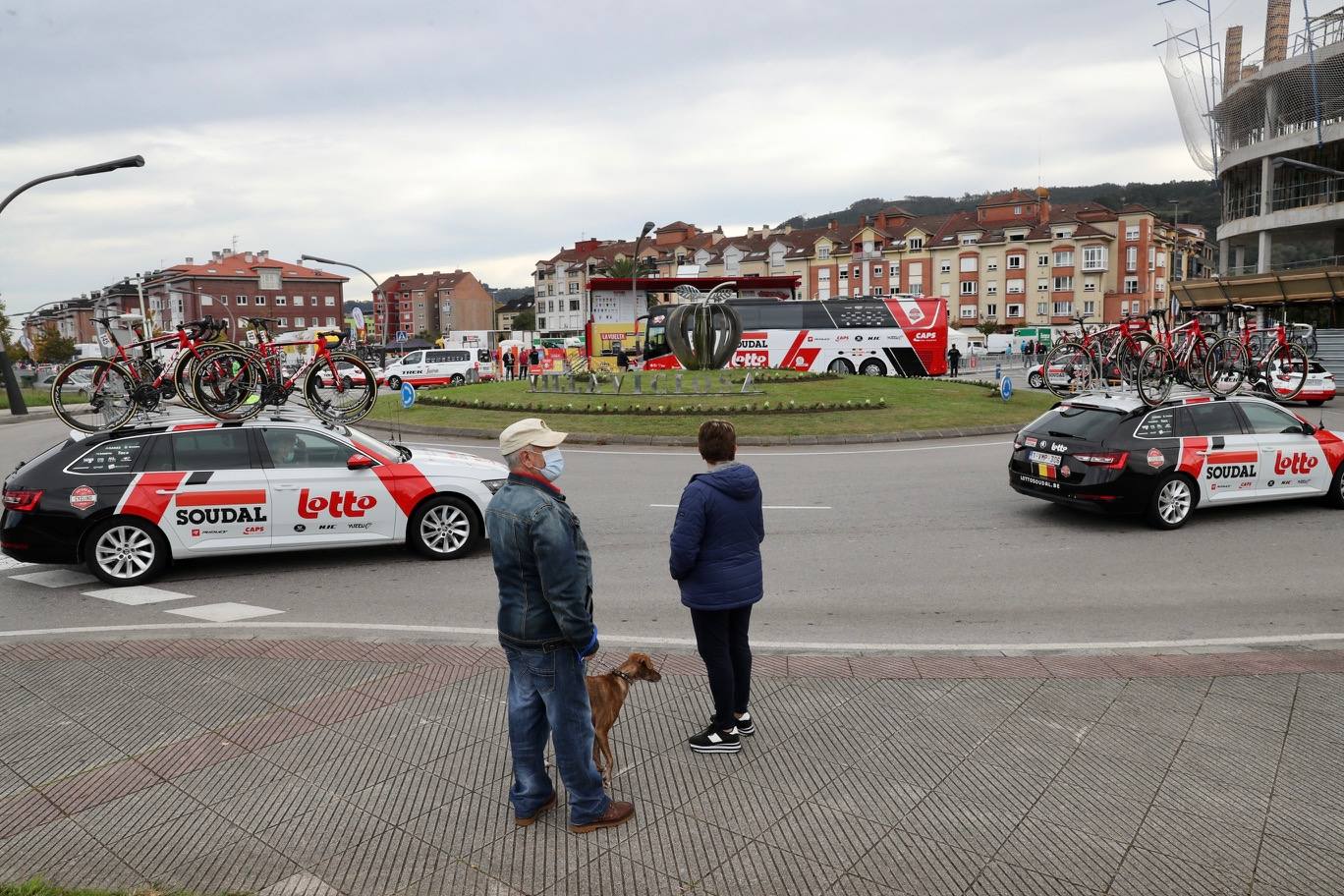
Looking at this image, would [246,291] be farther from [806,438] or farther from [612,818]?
[612,818]

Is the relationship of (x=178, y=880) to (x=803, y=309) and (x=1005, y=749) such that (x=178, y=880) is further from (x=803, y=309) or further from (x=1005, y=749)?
(x=803, y=309)

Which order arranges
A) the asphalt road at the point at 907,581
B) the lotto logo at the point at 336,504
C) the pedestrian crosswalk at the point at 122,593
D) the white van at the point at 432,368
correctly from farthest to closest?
the white van at the point at 432,368, the lotto logo at the point at 336,504, the pedestrian crosswalk at the point at 122,593, the asphalt road at the point at 907,581

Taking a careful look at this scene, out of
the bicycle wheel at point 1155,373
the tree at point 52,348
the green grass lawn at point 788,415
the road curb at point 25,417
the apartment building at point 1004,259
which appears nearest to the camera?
the bicycle wheel at point 1155,373

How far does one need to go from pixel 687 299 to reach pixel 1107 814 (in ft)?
94.0

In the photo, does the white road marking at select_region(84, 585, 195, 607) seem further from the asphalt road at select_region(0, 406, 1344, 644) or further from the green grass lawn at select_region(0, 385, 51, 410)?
the green grass lawn at select_region(0, 385, 51, 410)

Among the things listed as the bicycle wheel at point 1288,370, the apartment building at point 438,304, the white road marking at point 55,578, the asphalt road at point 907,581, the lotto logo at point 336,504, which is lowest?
the asphalt road at point 907,581

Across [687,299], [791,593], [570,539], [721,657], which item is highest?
[687,299]

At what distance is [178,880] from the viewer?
Result: 11.7 ft

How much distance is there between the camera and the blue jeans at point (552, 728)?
3.85 meters

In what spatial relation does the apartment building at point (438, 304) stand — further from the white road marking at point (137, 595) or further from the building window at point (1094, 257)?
the white road marking at point (137, 595)

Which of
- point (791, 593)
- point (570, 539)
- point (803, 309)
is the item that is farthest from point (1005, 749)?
point (803, 309)

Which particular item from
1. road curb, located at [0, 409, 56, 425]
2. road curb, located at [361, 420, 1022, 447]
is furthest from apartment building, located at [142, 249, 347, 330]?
road curb, located at [361, 420, 1022, 447]

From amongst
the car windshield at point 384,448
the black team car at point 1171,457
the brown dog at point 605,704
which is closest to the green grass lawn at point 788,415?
the black team car at point 1171,457

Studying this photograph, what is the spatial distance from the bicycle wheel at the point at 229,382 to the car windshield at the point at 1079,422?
8.84 metres
